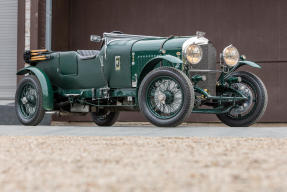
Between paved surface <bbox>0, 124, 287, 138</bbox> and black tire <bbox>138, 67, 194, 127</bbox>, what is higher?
black tire <bbox>138, 67, 194, 127</bbox>

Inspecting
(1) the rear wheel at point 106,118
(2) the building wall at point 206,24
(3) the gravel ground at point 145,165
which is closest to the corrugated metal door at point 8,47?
(2) the building wall at point 206,24

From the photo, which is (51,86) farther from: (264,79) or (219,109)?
(264,79)

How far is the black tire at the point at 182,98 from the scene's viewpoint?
4801 millimetres

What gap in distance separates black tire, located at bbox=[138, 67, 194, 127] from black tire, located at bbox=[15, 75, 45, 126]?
152 cm

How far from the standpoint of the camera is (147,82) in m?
5.09

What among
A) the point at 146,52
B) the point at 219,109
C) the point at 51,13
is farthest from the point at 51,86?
the point at 51,13

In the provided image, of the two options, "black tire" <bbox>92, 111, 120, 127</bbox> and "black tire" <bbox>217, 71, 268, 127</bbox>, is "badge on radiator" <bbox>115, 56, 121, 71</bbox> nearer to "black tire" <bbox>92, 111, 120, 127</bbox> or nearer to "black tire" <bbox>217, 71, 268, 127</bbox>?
"black tire" <bbox>92, 111, 120, 127</bbox>

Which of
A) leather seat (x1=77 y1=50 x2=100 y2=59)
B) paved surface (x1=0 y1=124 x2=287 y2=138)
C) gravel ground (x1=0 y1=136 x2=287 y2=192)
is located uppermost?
leather seat (x1=77 y1=50 x2=100 y2=59)

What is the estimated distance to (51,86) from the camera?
6.12 meters

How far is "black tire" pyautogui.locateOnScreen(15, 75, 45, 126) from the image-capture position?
5984 millimetres

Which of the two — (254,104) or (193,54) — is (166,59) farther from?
(254,104)

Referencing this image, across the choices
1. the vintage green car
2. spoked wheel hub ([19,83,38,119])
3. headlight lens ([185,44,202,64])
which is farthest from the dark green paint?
spoked wheel hub ([19,83,38,119])

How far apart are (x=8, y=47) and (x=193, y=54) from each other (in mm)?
4942

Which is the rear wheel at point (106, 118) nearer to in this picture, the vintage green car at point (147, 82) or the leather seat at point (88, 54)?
the vintage green car at point (147, 82)
